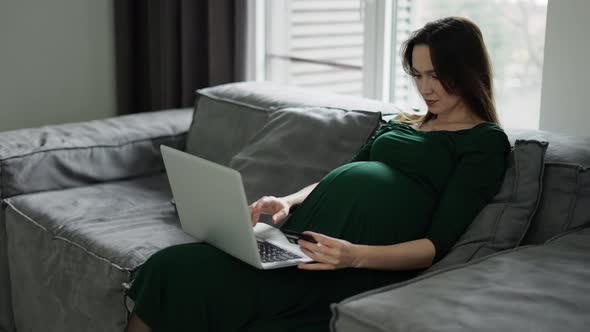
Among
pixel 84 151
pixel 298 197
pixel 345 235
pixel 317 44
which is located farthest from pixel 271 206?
pixel 317 44

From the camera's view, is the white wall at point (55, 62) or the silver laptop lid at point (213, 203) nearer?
the silver laptop lid at point (213, 203)

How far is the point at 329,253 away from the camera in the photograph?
164 cm

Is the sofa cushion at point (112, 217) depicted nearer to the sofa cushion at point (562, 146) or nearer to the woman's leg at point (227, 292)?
the woman's leg at point (227, 292)

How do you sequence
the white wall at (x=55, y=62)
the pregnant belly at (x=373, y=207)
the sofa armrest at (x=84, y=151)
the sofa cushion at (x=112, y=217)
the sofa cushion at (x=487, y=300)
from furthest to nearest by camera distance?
the white wall at (x=55, y=62), the sofa armrest at (x=84, y=151), the sofa cushion at (x=112, y=217), the pregnant belly at (x=373, y=207), the sofa cushion at (x=487, y=300)

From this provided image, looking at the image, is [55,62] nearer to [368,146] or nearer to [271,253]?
[368,146]

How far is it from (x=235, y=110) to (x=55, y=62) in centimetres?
123

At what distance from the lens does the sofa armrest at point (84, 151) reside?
2607 mm

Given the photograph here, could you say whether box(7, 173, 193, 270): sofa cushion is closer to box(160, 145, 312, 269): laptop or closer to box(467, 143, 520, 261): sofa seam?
box(160, 145, 312, 269): laptop

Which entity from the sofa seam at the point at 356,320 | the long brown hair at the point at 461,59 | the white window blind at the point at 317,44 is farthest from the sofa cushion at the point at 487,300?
the white window blind at the point at 317,44

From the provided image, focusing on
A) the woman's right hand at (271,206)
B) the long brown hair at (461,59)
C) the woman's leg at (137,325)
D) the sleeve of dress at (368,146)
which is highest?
the long brown hair at (461,59)

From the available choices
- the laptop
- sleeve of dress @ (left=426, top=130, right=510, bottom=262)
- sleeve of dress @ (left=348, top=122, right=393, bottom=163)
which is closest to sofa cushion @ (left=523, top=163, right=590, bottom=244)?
sleeve of dress @ (left=426, top=130, right=510, bottom=262)

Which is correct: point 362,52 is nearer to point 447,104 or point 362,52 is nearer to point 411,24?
point 411,24

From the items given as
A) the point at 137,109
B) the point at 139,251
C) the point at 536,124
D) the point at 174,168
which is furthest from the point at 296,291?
the point at 137,109

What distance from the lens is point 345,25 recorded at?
314 centimetres
